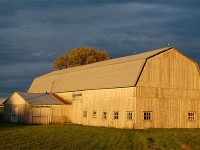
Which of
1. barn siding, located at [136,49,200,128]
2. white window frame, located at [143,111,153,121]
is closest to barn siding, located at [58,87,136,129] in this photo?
barn siding, located at [136,49,200,128]

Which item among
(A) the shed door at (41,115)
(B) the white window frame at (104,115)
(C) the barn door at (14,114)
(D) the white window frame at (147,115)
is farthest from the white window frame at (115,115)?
(C) the barn door at (14,114)

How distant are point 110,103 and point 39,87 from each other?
97.4 feet

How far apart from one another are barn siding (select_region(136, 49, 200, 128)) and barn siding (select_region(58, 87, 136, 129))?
1.33 meters

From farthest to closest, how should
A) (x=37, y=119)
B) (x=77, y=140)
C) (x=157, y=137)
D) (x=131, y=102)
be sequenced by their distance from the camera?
(x=37, y=119)
(x=131, y=102)
(x=157, y=137)
(x=77, y=140)

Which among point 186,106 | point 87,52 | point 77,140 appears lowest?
point 77,140

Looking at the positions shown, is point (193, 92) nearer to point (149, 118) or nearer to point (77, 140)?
point (149, 118)

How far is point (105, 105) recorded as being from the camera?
151 ft

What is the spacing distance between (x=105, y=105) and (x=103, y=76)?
5.09m

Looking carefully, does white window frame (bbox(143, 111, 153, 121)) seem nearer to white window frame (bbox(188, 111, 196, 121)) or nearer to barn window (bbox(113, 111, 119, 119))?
barn window (bbox(113, 111, 119, 119))

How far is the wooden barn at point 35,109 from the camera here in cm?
5144

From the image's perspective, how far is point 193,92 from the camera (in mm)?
46562

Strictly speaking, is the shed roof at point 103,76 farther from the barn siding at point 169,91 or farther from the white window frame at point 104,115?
the white window frame at point 104,115

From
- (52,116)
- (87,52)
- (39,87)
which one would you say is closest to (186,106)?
(52,116)

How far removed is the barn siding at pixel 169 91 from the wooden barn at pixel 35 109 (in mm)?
16022
